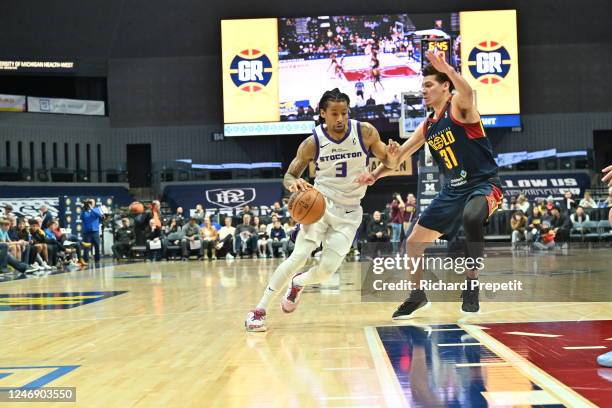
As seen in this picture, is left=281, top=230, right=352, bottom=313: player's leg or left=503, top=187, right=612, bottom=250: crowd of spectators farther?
left=503, top=187, right=612, bottom=250: crowd of spectators

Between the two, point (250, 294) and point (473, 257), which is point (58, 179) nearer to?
point (250, 294)

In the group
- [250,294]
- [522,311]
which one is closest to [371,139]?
[522,311]

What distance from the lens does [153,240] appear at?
62.1 ft

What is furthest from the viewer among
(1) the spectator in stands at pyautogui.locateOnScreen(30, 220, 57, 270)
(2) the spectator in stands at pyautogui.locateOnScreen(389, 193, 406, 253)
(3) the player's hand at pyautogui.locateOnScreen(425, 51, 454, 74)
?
(2) the spectator in stands at pyautogui.locateOnScreen(389, 193, 406, 253)

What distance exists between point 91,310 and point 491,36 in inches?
912

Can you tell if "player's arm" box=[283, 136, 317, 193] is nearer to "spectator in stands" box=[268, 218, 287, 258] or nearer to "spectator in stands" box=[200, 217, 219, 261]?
"spectator in stands" box=[268, 218, 287, 258]

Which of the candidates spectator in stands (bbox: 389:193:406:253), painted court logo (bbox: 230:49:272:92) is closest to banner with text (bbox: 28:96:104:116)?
painted court logo (bbox: 230:49:272:92)

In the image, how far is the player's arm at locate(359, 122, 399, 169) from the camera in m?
5.84

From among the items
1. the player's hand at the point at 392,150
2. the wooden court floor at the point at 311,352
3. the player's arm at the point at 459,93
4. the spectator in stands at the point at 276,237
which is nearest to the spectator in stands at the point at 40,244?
the spectator in stands at the point at 276,237

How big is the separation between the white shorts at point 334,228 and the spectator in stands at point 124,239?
48.8 ft

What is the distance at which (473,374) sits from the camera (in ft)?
11.4

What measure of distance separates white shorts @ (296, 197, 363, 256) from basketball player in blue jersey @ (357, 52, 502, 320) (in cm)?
33

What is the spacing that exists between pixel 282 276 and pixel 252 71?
73.6 feet

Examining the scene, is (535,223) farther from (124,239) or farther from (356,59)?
(356,59)
